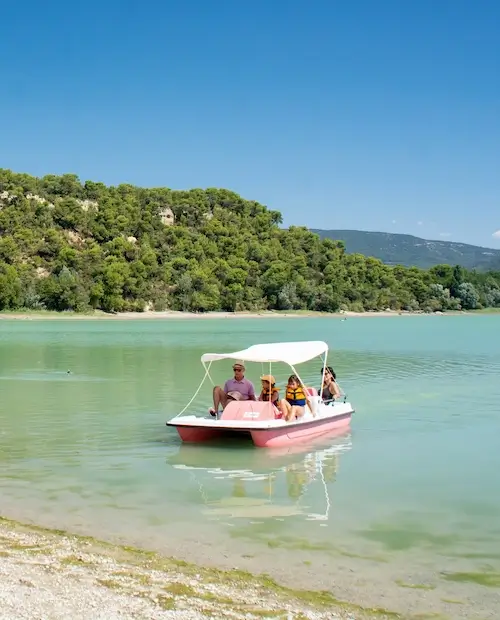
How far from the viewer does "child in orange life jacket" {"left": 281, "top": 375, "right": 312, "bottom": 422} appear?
15195 millimetres

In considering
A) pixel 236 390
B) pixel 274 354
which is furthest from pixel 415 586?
pixel 274 354

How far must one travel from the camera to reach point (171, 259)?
125m

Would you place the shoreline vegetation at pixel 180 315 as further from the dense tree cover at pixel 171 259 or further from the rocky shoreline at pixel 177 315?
the dense tree cover at pixel 171 259

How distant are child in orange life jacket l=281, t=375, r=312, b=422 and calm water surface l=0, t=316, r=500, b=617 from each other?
34.3 inches

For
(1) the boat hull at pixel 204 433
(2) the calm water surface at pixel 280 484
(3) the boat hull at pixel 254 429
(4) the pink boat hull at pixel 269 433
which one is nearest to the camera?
(2) the calm water surface at pixel 280 484

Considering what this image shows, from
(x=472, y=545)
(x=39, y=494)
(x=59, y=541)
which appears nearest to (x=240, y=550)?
(x=59, y=541)

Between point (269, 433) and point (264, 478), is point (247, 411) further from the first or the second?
point (264, 478)

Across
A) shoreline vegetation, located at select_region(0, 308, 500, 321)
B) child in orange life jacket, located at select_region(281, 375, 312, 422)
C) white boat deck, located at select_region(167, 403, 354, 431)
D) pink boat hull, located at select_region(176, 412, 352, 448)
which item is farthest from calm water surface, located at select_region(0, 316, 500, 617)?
shoreline vegetation, located at select_region(0, 308, 500, 321)

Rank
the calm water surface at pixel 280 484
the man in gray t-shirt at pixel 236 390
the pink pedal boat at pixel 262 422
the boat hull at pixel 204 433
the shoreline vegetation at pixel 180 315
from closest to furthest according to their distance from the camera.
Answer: the calm water surface at pixel 280 484 < the pink pedal boat at pixel 262 422 < the boat hull at pixel 204 433 < the man in gray t-shirt at pixel 236 390 < the shoreline vegetation at pixel 180 315

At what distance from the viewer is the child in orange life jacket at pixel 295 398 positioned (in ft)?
49.9

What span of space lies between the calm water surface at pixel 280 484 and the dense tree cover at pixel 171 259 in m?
80.6

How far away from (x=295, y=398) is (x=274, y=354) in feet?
3.89

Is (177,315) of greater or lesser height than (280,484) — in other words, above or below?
A: above

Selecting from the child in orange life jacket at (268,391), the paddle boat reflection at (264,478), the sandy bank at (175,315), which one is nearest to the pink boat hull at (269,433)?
the paddle boat reflection at (264,478)
